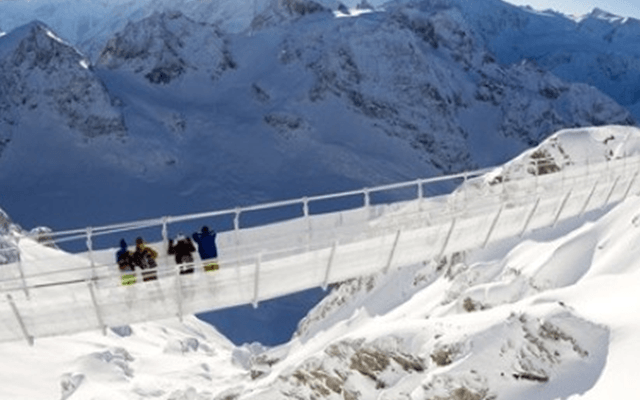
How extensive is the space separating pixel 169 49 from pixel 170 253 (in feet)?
532

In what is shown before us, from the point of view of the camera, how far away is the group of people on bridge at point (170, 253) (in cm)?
1917

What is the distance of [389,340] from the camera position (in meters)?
37.0

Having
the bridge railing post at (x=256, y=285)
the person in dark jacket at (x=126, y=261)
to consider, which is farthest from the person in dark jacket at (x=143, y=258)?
the bridge railing post at (x=256, y=285)

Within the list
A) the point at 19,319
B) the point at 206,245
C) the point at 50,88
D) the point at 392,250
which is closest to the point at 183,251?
the point at 206,245

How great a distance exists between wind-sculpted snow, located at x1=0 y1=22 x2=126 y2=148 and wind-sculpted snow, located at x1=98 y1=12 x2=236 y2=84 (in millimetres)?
12174

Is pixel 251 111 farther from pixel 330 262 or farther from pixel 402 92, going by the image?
pixel 330 262

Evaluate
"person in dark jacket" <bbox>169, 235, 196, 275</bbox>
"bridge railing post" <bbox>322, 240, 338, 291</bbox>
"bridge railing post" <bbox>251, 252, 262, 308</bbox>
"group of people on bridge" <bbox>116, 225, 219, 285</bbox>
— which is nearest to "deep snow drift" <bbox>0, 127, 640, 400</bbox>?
"bridge railing post" <bbox>322, 240, 338, 291</bbox>

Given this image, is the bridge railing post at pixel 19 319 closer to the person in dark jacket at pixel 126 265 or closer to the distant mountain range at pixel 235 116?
the person in dark jacket at pixel 126 265

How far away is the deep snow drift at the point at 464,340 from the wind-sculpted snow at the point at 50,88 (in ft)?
322

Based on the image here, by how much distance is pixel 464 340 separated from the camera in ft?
104

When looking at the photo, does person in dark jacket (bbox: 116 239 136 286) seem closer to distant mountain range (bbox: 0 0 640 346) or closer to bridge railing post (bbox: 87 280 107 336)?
bridge railing post (bbox: 87 280 107 336)

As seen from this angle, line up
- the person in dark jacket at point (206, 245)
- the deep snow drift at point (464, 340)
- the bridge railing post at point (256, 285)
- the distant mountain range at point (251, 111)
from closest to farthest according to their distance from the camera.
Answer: the bridge railing post at point (256, 285) → the person in dark jacket at point (206, 245) → the deep snow drift at point (464, 340) → the distant mountain range at point (251, 111)

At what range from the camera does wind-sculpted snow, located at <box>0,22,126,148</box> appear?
160850mm

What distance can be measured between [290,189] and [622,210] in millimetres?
109149
